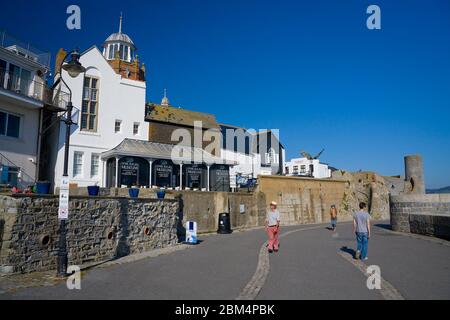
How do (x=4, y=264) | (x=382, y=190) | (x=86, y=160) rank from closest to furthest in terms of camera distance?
(x=4, y=264)
(x=86, y=160)
(x=382, y=190)

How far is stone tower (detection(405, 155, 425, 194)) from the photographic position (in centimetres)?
2917

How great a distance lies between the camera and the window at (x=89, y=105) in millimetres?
26141

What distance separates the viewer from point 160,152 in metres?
27.3

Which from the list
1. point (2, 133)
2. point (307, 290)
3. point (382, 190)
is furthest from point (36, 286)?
point (382, 190)

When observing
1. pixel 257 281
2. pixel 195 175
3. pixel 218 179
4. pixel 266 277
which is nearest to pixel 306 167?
pixel 218 179

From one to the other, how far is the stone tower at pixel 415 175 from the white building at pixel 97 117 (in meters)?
22.0

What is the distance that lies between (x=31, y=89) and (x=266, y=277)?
2109 centimetres

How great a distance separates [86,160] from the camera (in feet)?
84.5

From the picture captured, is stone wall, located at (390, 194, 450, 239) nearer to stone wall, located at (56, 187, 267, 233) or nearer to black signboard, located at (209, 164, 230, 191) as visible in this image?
stone wall, located at (56, 187, 267, 233)

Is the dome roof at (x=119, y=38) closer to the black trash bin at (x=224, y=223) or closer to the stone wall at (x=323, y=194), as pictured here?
the stone wall at (x=323, y=194)

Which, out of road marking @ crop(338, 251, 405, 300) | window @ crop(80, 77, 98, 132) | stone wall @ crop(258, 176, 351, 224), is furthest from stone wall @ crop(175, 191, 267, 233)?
road marking @ crop(338, 251, 405, 300)

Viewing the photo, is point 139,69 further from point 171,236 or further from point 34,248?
point 34,248

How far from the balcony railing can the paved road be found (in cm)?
1563
